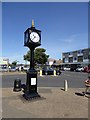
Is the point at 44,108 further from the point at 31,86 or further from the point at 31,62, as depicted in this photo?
the point at 31,62

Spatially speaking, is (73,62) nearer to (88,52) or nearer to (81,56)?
(81,56)

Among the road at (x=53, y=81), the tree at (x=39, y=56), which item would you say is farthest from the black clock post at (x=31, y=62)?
the tree at (x=39, y=56)

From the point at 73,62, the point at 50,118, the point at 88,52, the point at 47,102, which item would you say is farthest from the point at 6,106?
the point at 73,62

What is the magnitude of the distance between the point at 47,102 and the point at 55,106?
0.91 metres

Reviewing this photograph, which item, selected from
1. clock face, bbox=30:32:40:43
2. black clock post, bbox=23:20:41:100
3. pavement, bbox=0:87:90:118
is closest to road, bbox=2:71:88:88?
black clock post, bbox=23:20:41:100

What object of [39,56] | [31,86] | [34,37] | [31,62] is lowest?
[31,86]

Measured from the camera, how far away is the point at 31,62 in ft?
37.6

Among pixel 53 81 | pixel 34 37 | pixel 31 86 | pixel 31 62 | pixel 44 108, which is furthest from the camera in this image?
pixel 53 81

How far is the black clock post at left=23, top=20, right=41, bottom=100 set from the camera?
11031mm

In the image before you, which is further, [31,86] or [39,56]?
[39,56]

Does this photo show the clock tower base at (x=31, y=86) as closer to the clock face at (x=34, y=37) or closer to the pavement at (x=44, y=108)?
the pavement at (x=44, y=108)

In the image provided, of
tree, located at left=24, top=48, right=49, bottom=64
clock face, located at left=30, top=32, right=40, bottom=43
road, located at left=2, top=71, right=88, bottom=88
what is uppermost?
tree, located at left=24, top=48, right=49, bottom=64

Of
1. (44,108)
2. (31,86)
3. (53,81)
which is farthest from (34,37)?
(53,81)

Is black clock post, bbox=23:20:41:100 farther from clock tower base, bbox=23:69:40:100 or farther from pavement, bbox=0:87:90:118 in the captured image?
pavement, bbox=0:87:90:118
